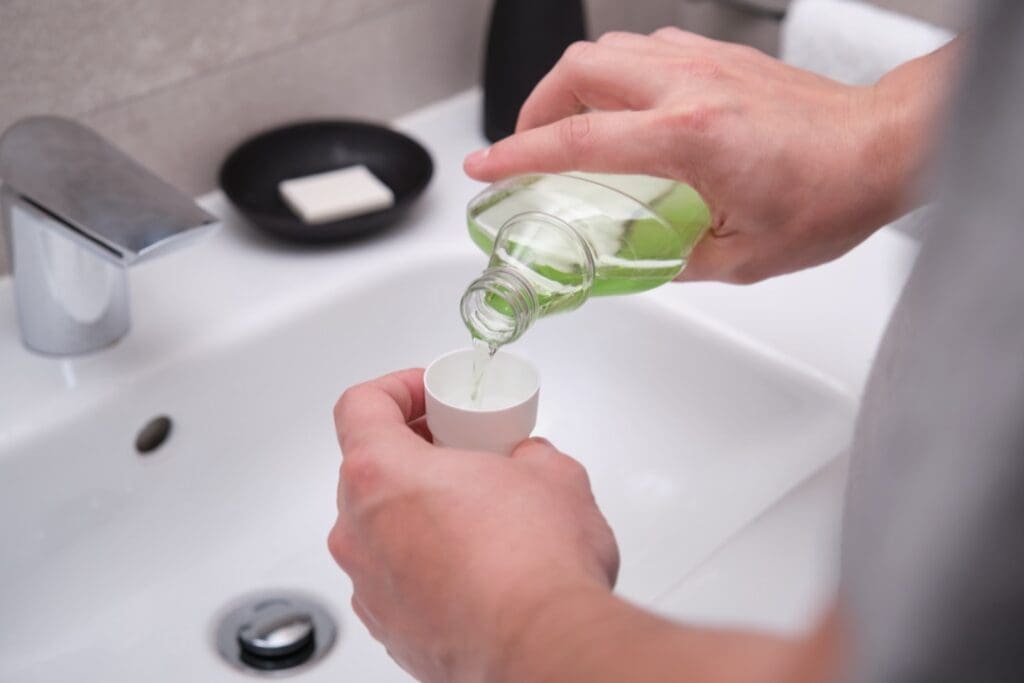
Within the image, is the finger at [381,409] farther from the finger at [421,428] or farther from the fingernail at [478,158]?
the fingernail at [478,158]

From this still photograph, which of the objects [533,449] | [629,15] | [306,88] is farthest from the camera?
[629,15]

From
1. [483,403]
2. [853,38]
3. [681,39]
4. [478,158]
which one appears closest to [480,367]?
[483,403]

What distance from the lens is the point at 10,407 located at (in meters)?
0.64

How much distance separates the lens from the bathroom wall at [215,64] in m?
0.70

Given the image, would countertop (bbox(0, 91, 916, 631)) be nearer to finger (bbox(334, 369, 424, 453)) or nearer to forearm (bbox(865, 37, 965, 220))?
forearm (bbox(865, 37, 965, 220))

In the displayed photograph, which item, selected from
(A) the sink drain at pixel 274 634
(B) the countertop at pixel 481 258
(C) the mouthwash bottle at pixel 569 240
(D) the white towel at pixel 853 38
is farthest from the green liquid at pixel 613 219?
(D) the white towel at pixel 853 38

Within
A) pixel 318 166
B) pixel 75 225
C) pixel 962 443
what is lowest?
pixel 318 166

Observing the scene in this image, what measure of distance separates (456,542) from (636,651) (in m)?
0.09

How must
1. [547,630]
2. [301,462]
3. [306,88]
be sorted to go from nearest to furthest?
1. [547,630]
2. [301,462]
3. [306,88]

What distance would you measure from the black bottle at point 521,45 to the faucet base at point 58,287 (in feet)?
1.12

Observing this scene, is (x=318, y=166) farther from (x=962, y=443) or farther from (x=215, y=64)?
(x=962, y=443)

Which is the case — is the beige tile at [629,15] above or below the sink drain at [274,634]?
above

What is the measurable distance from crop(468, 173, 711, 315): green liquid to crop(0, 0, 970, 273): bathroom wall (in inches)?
11.4

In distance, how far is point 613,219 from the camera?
1.81 feet
